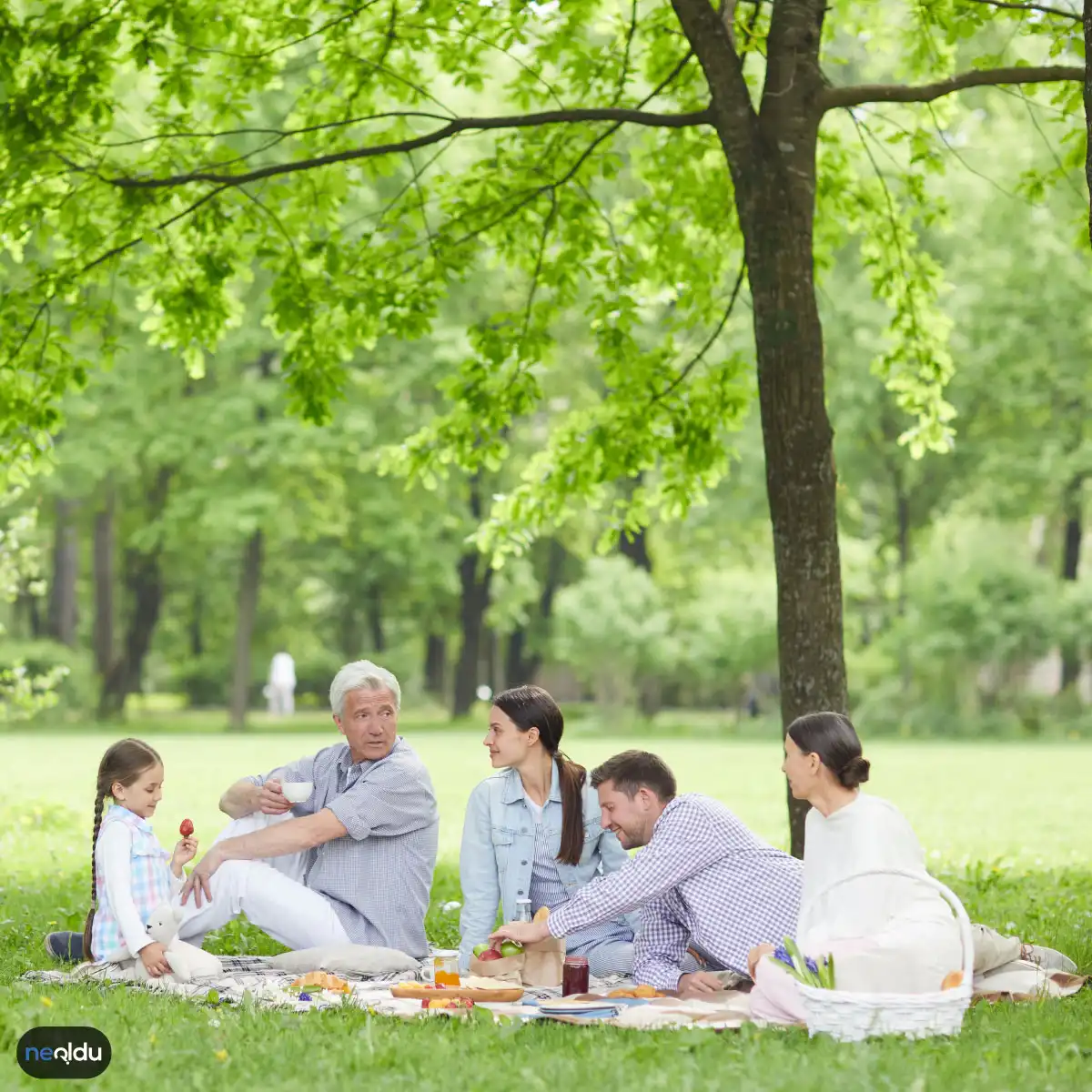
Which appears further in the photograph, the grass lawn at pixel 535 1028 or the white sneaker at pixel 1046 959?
the white sneaker at pixel 1046 959

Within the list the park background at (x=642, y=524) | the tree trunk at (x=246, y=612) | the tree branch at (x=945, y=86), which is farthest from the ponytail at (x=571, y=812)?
the tree trunk at (x=246, y=612)

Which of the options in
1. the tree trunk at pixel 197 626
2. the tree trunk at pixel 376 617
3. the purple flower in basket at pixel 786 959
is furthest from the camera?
the tree trunk at pixel 197 626

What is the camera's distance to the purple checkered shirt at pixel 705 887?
6.27 meters

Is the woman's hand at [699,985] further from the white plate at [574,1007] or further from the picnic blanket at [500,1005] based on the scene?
the white plate at [574,1007]

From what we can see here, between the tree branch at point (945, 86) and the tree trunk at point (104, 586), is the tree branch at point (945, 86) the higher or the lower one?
the higher one

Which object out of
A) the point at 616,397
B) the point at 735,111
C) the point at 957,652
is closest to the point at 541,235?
the point at 616,397

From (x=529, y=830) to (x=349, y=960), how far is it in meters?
0.98

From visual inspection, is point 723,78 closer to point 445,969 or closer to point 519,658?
point 445,969

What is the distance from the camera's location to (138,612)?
41.0 meters

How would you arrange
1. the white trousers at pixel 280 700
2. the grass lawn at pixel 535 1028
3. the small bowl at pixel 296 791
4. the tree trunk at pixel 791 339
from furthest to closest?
the white trousers at pixel 280 700, the tree trunk at pixel 791 339, the small bowl at pixel 296 791, the grass lawn at pixel 535 1028

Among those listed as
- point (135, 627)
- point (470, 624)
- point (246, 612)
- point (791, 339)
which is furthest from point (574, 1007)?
point (135, 627)

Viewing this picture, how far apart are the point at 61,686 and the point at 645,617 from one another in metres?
13.1

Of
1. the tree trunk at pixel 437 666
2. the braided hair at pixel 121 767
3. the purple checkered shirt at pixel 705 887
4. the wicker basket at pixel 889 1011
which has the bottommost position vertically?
the tree trunk at pixel 437 666

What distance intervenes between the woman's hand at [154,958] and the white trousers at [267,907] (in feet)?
0.90
